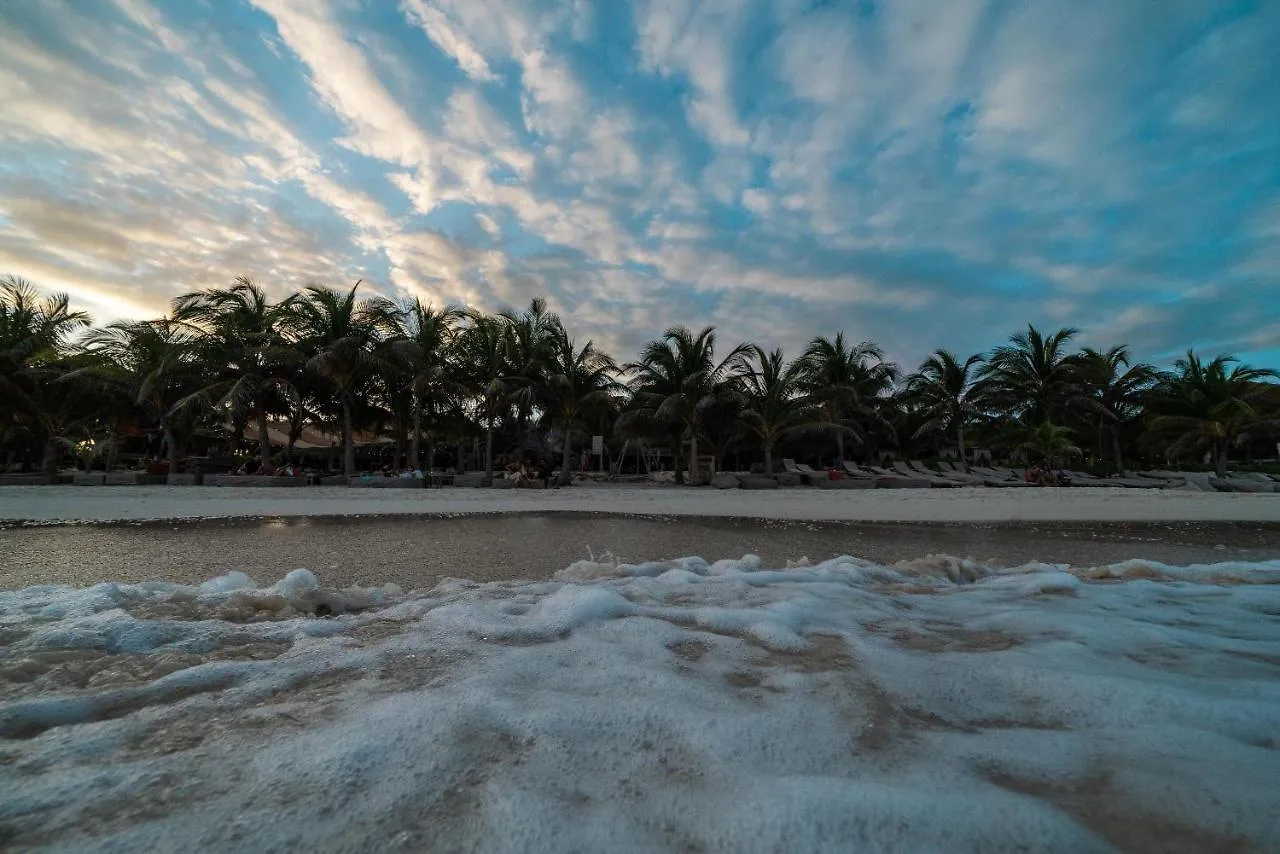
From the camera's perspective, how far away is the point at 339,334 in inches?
653

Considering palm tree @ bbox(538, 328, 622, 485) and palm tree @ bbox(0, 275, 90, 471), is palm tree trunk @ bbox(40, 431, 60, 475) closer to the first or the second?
palm tree @ bbox(0, 275, 90, 471)

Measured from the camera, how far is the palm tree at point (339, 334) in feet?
53.0

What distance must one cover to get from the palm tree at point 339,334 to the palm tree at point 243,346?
45 centimetres

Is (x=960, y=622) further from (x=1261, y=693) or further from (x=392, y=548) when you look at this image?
(x=392, y=548)

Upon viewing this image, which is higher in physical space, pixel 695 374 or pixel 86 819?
pixel 695 374

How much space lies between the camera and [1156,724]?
1359 millimetres

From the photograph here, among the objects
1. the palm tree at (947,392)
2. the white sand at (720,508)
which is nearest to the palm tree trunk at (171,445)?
the white sand at (720,508)

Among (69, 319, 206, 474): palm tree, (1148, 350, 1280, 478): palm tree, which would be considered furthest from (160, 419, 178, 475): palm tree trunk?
(1148, 350, 1280, 478): palm tree

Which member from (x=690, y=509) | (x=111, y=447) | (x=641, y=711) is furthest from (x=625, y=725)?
(x=111, y=447)

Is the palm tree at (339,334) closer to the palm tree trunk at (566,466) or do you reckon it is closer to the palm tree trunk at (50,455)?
the palm tree trunk at (566,466)

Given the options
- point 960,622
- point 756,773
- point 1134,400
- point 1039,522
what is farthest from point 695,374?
point 1134,400

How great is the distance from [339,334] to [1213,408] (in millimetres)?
29673

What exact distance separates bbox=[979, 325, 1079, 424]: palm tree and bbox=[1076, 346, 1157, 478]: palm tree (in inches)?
25.8

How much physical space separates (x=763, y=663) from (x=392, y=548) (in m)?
3.66
